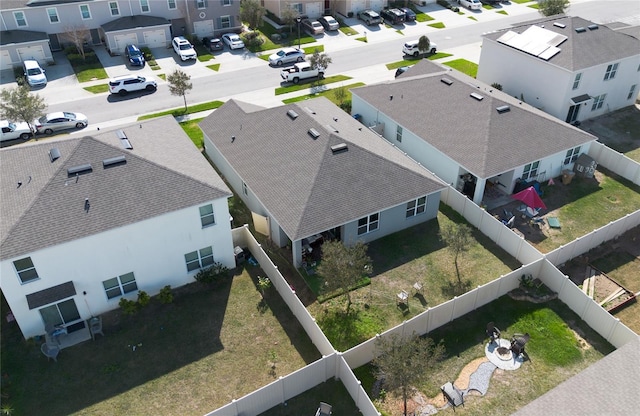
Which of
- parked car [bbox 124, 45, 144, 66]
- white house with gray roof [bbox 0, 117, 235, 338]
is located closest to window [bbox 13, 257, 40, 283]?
white house with gray roof [bbox 0, 117, 235, 338]

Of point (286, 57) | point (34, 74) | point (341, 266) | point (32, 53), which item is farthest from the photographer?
point (286, 57)

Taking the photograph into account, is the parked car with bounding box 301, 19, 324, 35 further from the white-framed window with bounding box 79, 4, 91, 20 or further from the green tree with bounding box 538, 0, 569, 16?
the green tree with bounding box 538, 0, 569, 16

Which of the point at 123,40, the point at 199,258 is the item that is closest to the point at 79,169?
the point at 199,258

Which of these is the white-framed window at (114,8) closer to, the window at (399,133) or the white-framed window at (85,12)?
the white-framed window at (85,12)

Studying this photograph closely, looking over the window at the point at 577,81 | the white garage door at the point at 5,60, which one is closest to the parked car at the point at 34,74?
the white garage door at the point at 5,60

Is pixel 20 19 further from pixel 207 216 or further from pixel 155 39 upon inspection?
pixel 207 216
